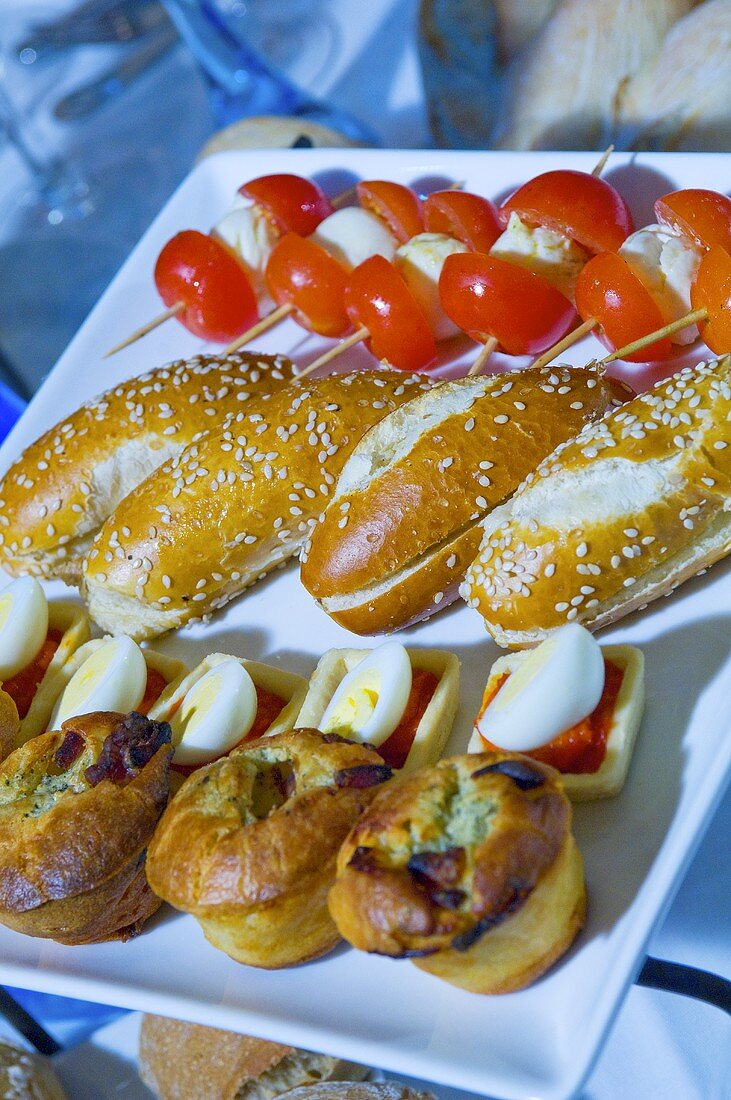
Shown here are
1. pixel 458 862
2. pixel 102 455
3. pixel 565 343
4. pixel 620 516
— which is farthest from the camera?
pixel 102 455

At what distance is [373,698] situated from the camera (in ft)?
6.72

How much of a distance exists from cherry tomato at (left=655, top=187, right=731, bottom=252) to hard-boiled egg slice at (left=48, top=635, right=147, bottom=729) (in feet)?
5.11

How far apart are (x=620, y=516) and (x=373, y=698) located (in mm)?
577

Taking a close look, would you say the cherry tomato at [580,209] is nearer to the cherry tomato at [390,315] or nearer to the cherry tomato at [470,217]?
the cherry tomato at [470,217]

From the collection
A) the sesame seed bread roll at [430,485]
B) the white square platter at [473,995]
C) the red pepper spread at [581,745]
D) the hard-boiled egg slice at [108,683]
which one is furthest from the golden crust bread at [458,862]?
the hard-boiled egg slice at [108,683]

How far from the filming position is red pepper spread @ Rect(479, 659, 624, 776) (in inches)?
74.2

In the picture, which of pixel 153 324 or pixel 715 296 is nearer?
pixel 715 296

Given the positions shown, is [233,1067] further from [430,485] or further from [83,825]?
[430,485]

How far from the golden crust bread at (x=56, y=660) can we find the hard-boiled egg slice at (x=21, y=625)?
62 millimetres

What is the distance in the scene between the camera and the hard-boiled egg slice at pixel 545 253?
264 cm

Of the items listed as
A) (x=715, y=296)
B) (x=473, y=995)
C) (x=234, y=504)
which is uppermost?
(x=234, y=504)

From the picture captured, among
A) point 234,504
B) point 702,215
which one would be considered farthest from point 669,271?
point 234,504

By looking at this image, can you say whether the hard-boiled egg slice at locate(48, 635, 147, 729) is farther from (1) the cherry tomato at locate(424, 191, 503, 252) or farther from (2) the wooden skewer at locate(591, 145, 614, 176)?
(2) the wooden skewer at locate(591, 145, 614, 176)

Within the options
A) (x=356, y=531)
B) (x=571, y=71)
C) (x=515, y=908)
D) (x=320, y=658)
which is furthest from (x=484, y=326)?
(x=515, y=908)
